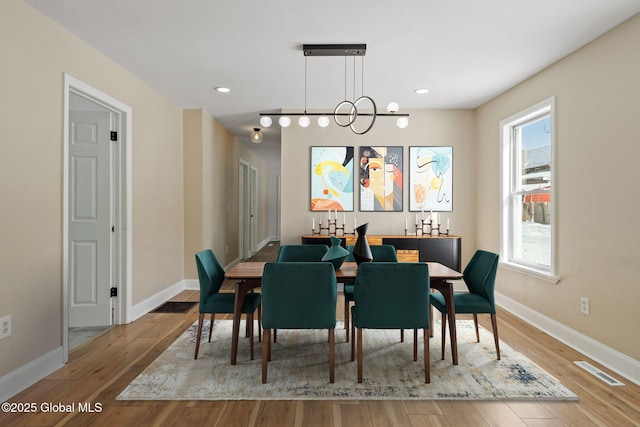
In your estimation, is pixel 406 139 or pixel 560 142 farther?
pixel 406 139

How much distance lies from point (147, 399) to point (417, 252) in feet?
11.1

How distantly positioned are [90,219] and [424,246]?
3.72m

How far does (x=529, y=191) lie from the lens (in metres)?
3.94

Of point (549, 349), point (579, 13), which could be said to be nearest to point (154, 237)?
point (549, 349)

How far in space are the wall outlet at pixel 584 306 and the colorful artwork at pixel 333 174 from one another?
2807 mm

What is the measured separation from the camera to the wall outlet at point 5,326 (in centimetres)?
223

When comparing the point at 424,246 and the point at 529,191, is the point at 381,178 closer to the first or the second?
the point at 424,246

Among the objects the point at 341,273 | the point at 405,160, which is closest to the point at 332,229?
the point at 405,160

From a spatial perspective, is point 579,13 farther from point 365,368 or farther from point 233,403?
point 233,403

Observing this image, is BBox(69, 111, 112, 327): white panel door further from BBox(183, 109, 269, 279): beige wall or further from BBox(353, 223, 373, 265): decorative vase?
BBox(353, 223, 373, 265): decorative vase

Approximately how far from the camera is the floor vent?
2449mm

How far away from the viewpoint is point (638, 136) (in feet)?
8.30

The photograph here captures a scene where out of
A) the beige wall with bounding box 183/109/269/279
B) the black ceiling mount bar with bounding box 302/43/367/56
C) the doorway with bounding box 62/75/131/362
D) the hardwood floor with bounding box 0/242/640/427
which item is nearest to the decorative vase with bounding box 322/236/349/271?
the hardwood floor with bounding box 0/242/640/427

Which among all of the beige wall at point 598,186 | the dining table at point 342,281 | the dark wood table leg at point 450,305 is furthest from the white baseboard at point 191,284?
the beige wall at point 598,186
